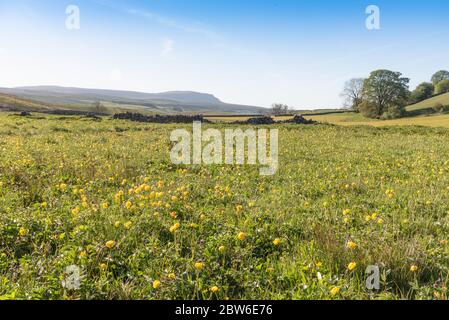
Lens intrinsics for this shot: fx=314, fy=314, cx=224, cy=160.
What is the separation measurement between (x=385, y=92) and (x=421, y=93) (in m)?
27.5

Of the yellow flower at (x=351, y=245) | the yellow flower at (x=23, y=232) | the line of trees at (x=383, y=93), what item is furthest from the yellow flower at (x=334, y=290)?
the line of trees at (x=383, y=93)

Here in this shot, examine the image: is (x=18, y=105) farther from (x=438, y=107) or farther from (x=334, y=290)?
(x=438, y=107)

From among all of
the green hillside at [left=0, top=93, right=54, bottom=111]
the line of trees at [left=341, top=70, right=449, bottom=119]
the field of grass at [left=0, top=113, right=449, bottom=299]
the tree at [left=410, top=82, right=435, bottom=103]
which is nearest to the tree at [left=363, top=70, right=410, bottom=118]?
the line of trees at [left=341, top=70, right=449, bottom=119]

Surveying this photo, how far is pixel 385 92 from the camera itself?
65.5m

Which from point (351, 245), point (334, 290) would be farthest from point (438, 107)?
point (334, 290)

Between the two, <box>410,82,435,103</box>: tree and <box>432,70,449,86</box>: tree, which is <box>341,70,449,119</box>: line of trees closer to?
<box>410,82,435,103</box>: tree

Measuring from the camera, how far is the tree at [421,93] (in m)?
83.5

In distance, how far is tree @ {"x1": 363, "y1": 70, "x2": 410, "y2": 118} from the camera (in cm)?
6462

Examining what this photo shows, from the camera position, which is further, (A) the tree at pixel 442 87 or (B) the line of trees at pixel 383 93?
(A) the tree at pixel 442 87

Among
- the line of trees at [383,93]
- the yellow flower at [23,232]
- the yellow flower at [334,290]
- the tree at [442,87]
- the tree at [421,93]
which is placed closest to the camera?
the yellow flower at [334,290]

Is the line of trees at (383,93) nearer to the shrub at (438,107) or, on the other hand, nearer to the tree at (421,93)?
the shrub at (438,107)

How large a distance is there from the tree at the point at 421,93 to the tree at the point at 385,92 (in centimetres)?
2163

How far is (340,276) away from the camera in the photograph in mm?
3422
